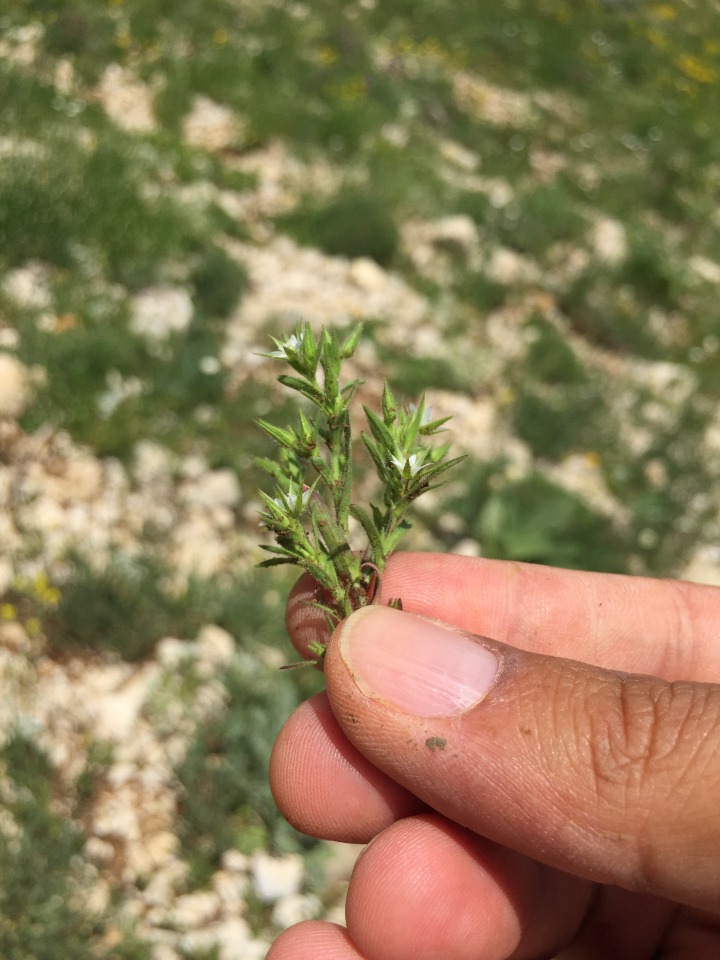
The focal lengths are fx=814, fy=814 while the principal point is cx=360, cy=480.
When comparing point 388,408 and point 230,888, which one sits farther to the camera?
point 230,888

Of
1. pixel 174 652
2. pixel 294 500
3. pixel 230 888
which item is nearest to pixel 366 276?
pixel 174 652

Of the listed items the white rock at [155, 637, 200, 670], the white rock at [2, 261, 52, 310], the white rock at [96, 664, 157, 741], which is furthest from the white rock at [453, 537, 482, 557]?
the white rock at [2, 261, 52, 310]

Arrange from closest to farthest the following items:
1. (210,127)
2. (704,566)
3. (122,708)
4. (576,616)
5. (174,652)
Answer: (576,616)
(122,708)
(174,652)
(704,566)
(210,127)

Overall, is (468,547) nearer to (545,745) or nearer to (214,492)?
(214,492)

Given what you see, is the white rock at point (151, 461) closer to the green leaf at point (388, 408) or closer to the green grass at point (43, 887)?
the green grass at point (43, 887)

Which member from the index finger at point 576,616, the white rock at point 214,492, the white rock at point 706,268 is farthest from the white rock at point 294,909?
the white rock at point 706,268

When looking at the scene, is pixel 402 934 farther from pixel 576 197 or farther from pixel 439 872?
pixel 576 197
